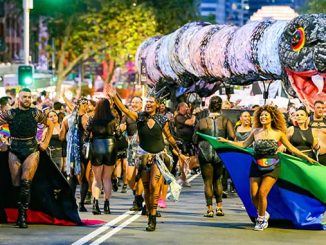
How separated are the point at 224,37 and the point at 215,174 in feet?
35.3

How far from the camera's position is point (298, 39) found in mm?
23344

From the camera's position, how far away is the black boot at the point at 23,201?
15.8 meters

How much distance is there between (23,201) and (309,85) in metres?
8.82

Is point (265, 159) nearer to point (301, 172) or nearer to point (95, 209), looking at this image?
point (301, 172)

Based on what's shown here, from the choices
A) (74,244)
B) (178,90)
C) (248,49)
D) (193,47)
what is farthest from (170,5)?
(74,244)

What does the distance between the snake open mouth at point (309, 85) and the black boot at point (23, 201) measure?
8.44m

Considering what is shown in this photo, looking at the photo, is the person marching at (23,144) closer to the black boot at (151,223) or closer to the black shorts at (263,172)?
the black boot at (151,223)

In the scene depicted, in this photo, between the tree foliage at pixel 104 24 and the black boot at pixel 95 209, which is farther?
the tree foliage at pixel 104 24

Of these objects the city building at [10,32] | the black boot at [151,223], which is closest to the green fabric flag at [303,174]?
the black boot at [151,223]

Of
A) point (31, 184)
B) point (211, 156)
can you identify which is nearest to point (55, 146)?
point (211, 156)

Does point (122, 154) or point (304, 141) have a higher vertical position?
point (304, 141)

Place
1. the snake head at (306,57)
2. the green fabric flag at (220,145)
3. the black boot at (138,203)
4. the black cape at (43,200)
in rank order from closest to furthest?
the black cape at (43,200) < the green fabric flag at (220,145) < the black boot at (138,203) < the snake head at (306,57)

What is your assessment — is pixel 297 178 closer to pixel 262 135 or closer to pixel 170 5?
pixel 262 135

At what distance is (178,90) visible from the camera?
1378 inches
